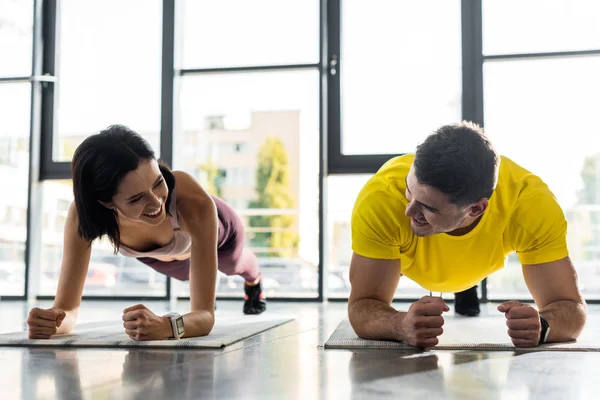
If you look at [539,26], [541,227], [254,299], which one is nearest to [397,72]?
[539,26]

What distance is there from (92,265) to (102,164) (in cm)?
318

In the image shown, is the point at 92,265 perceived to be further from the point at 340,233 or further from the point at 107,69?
the point at 340,233

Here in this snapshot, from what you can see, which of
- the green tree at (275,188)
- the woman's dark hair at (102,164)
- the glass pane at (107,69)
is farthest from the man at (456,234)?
the green tree at (275,188)

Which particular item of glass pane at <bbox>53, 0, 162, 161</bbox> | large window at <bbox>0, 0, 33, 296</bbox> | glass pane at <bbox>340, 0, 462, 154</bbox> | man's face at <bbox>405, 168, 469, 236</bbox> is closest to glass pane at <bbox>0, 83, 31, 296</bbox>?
large window at <bbox>0, 0, 33, 296</bbox>

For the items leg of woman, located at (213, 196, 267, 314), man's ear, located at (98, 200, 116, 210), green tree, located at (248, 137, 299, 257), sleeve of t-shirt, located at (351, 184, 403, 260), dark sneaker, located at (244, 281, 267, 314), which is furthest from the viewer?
green tree, located at (248, 137, 299, 257)

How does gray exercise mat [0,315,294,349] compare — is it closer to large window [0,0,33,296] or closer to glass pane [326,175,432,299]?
glass pane [326,175,432,299]

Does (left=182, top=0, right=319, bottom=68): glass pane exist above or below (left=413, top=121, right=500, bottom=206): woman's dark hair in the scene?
above

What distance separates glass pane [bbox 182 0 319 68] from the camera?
171 inches

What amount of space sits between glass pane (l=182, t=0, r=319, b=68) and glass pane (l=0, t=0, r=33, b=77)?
43.5 inches

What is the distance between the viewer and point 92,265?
4672 millimetres

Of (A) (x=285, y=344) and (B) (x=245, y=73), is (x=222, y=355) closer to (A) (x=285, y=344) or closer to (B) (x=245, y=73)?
(A) (x=285, y=344)

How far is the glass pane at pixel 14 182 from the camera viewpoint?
4.52 m

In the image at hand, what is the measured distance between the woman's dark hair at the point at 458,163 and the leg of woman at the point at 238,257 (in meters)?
1.17

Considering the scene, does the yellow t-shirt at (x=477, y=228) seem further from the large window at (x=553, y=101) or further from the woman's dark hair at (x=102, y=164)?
the large window at (x=553, y=101)
